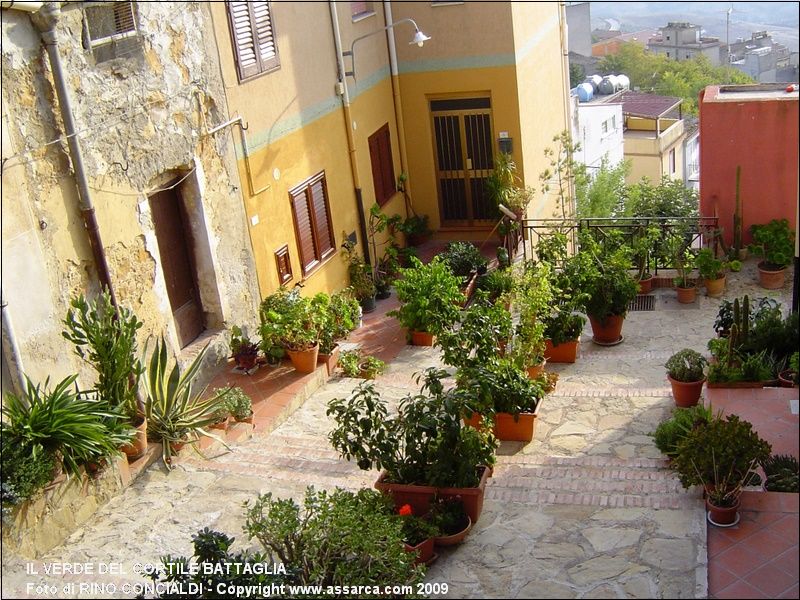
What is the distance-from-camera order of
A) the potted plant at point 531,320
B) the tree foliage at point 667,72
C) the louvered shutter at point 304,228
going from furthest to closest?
the tree foliage at point 667,72 → the louvered shutter at point 304,228 → the potted plant at point 531,320

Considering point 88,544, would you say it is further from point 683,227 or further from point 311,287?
point 683,227

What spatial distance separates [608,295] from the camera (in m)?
10.8

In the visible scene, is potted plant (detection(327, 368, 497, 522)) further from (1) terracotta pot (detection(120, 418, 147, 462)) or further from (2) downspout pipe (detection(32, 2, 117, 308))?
(2) downspout pipe (detection(32, 2, 117, 308))

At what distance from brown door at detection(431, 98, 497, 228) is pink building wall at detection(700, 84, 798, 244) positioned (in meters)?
3.68

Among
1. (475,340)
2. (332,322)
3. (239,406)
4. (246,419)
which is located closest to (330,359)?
(332,322)

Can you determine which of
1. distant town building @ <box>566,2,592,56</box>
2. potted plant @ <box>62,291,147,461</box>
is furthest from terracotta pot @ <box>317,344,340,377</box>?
distant town building @ <box>566,2,592,56</box>

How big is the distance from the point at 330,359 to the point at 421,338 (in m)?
1.38

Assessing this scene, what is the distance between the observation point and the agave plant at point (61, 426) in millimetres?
6555

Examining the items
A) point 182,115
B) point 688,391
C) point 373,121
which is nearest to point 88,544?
point 182,115

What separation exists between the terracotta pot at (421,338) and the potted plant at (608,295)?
6.53 ft

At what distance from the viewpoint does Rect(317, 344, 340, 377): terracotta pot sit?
10531 millimetres

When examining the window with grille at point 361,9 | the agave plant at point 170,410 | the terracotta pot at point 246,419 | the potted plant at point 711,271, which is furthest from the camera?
the window with grille at point 361,9

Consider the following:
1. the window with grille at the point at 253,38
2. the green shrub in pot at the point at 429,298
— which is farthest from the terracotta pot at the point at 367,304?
the window with grille at the point at 253,38

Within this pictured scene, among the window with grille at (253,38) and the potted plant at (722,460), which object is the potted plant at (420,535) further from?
the window with grille at (253,38)
